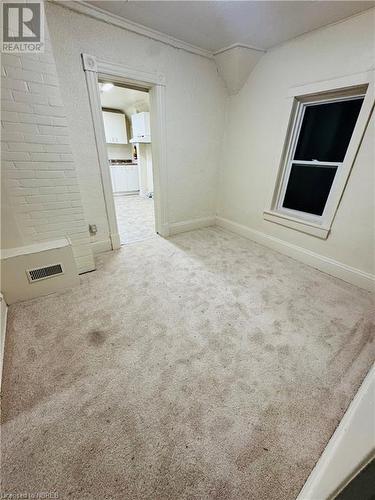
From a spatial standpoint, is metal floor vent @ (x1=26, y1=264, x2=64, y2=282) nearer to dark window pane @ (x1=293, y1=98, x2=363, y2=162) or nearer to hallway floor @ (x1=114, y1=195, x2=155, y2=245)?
hallway floor @ (x1=114, y1=195, x2=155, y2=245)

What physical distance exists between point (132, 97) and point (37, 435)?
5.81 m

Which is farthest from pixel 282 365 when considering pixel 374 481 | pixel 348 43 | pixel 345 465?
pixel 348 43

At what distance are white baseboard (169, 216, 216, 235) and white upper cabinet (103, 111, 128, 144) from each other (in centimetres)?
432

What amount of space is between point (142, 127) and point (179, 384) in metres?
5.52

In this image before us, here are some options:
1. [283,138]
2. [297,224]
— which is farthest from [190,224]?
[283,138]

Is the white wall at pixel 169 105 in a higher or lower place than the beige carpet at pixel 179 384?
higher

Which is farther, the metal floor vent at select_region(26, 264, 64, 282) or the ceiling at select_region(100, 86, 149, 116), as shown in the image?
the ceiling at select_region(100, 86, 149, 116)

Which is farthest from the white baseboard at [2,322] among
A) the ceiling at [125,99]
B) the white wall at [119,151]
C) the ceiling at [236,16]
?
the white wall at [119,151]

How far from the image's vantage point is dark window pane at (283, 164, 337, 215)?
7.77 ft

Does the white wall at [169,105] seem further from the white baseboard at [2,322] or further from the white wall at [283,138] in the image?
the white baseboard at [2,322]

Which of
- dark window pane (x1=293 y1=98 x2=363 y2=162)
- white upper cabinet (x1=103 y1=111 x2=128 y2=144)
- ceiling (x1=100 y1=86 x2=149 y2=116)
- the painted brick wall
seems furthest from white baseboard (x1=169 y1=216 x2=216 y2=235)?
white upper cabinet (x1=103 y1=111 x2=128 y2=144)

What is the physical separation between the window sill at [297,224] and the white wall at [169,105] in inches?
44.3

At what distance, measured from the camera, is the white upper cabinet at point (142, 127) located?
501cm

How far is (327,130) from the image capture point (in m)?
2.27
